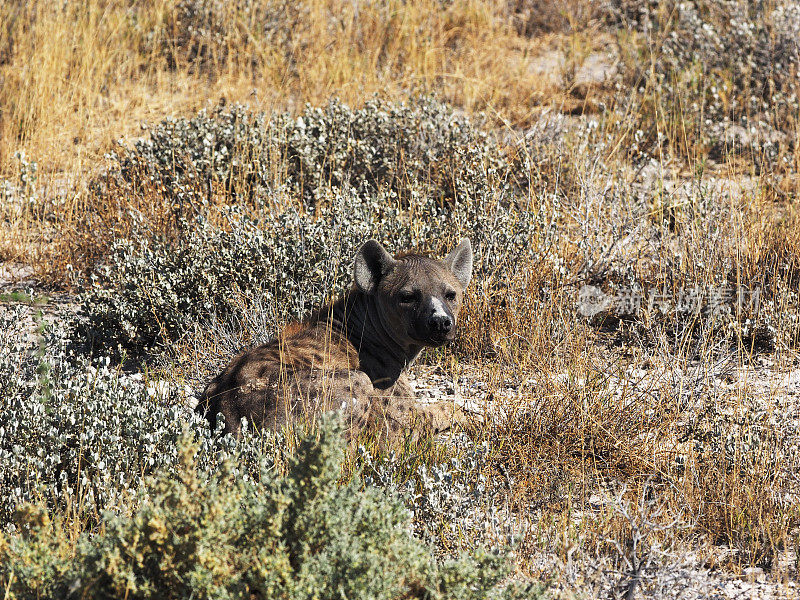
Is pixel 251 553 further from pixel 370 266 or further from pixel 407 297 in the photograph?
pixel 370 266

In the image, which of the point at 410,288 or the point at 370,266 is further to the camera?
the point at 370,266

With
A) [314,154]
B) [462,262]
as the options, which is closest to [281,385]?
[462,262]

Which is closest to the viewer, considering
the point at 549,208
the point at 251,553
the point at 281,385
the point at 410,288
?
the point at 251,553

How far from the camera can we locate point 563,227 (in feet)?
24.1

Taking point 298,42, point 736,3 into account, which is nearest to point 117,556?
point 298,42

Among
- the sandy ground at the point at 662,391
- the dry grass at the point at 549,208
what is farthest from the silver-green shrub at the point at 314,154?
the sandy ground at the point at 662,391

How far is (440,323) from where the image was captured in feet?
17.6

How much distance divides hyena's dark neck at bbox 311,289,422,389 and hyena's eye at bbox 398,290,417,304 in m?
0.26

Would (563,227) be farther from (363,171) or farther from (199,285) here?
(199,285)

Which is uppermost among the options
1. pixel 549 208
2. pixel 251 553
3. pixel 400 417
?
pixel 549 208

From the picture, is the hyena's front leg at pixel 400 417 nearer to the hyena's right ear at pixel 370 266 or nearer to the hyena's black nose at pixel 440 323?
the hyena's black nose at pixel 440 323

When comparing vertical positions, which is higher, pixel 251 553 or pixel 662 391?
pixel 251 553

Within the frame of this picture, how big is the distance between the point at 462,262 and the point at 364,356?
0.92 m

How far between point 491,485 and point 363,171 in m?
4.37
